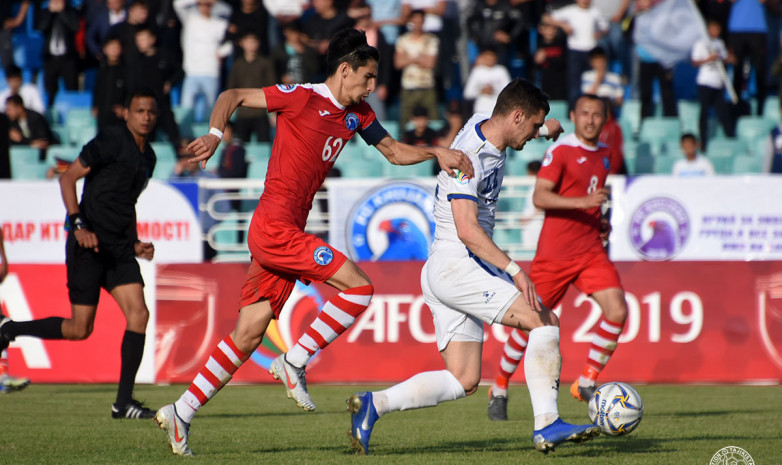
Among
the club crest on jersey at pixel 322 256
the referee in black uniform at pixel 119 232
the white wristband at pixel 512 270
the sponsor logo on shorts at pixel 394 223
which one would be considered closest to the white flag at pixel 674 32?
the sponsor logo on shorts at pixel 394 223

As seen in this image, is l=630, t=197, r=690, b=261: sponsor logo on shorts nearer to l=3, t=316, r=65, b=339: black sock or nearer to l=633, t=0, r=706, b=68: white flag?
l=633, t=0, r=706, b=68: white flag

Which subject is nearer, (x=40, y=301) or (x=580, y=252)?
(x=580, y=252)

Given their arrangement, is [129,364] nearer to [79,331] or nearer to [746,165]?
[79,331]

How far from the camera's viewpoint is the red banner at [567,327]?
38.0 feet

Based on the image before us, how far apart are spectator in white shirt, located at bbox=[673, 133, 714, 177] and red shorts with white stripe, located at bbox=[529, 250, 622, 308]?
6.86 metres

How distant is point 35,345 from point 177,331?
1.63 metres

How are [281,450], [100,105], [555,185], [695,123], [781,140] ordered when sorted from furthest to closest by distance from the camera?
[695,123], [100,105], [781,140], [555,185], [281,450]

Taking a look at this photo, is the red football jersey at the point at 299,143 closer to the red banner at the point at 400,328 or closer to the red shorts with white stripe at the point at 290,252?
the red shorts with white stripe at the point at 290,252

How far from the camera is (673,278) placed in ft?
38.4

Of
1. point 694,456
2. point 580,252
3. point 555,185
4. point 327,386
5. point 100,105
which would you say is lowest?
point 327,386

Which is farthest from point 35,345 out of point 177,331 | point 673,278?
point 673,278

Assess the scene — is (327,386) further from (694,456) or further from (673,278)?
(694,456)

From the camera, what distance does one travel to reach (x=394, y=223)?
43.7 feet

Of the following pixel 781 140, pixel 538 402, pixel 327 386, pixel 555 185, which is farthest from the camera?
pixel 781 140
